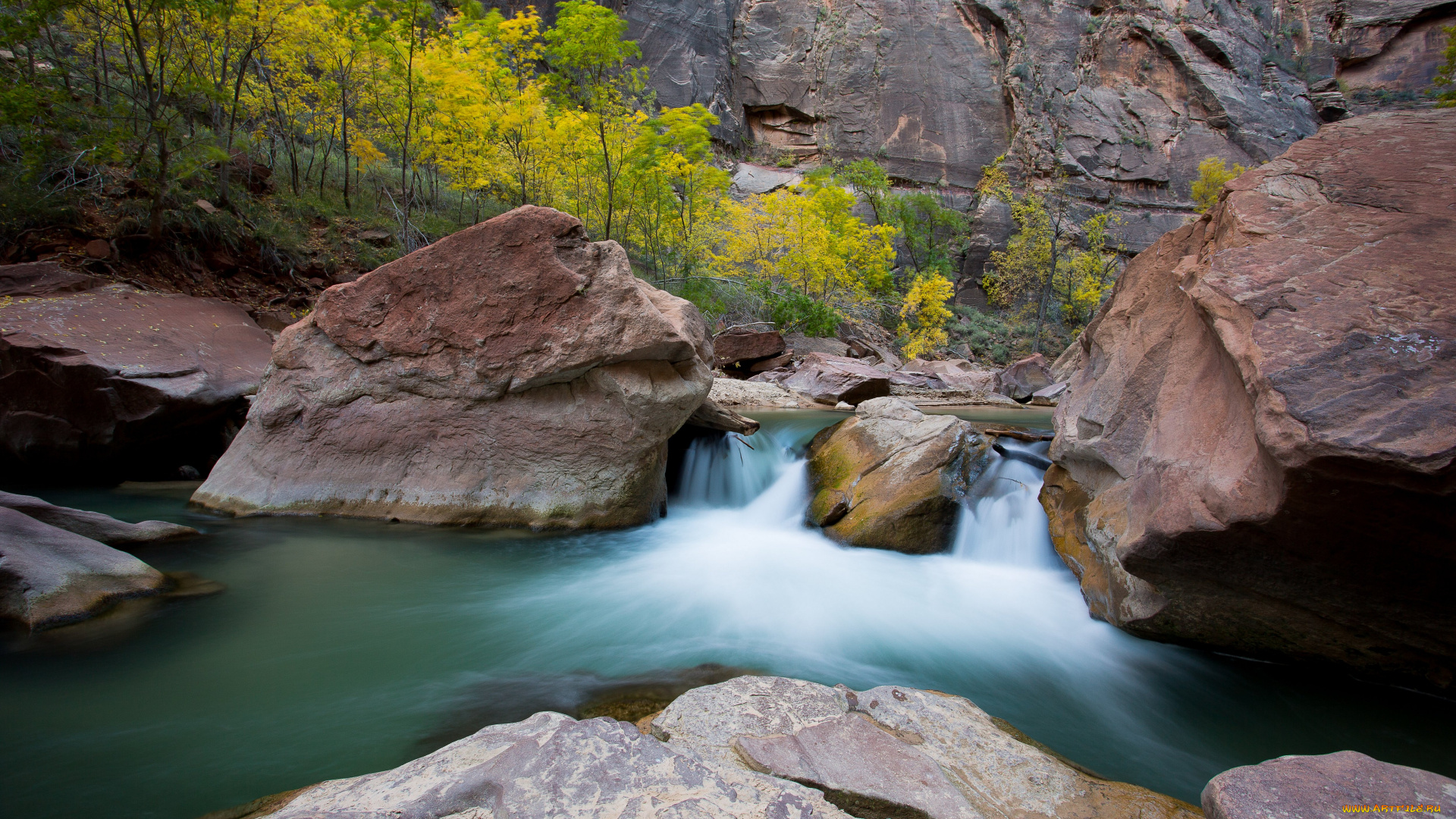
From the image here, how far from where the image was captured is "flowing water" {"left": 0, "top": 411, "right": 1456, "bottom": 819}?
2.71m

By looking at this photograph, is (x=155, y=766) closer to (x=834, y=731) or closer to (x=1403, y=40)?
(x=834, y=731)

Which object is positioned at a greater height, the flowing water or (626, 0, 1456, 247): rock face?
(626, 0, 1456, 247): rock face

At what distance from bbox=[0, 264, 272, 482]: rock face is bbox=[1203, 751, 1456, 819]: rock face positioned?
30.4 feet

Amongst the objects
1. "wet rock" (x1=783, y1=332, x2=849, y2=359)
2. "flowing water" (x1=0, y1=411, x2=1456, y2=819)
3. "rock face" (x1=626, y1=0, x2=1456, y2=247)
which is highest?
"rock face" (x1=626, y1=0, x2=1456, y2=247)

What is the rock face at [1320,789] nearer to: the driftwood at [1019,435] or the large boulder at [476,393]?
the large boulder at [476,393]

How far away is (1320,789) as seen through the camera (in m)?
1.82

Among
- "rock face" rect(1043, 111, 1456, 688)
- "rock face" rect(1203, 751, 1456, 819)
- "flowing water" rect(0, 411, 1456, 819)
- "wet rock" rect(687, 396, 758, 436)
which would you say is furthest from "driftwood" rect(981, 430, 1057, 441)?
"rock face" rect(1203, 751, 1456, 819)

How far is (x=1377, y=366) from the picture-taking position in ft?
8.27

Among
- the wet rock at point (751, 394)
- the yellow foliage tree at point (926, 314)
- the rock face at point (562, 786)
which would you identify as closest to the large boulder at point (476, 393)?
the rock face at point (562, 786)

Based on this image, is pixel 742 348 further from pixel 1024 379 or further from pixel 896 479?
pixel 896 479

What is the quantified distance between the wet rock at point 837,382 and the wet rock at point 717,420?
7426 millimetres

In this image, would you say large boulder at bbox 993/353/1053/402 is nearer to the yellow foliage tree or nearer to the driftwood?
the yellow foliage tree

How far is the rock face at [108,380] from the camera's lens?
6.34 meters

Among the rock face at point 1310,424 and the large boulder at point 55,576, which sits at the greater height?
the rock face at point 1310,424
